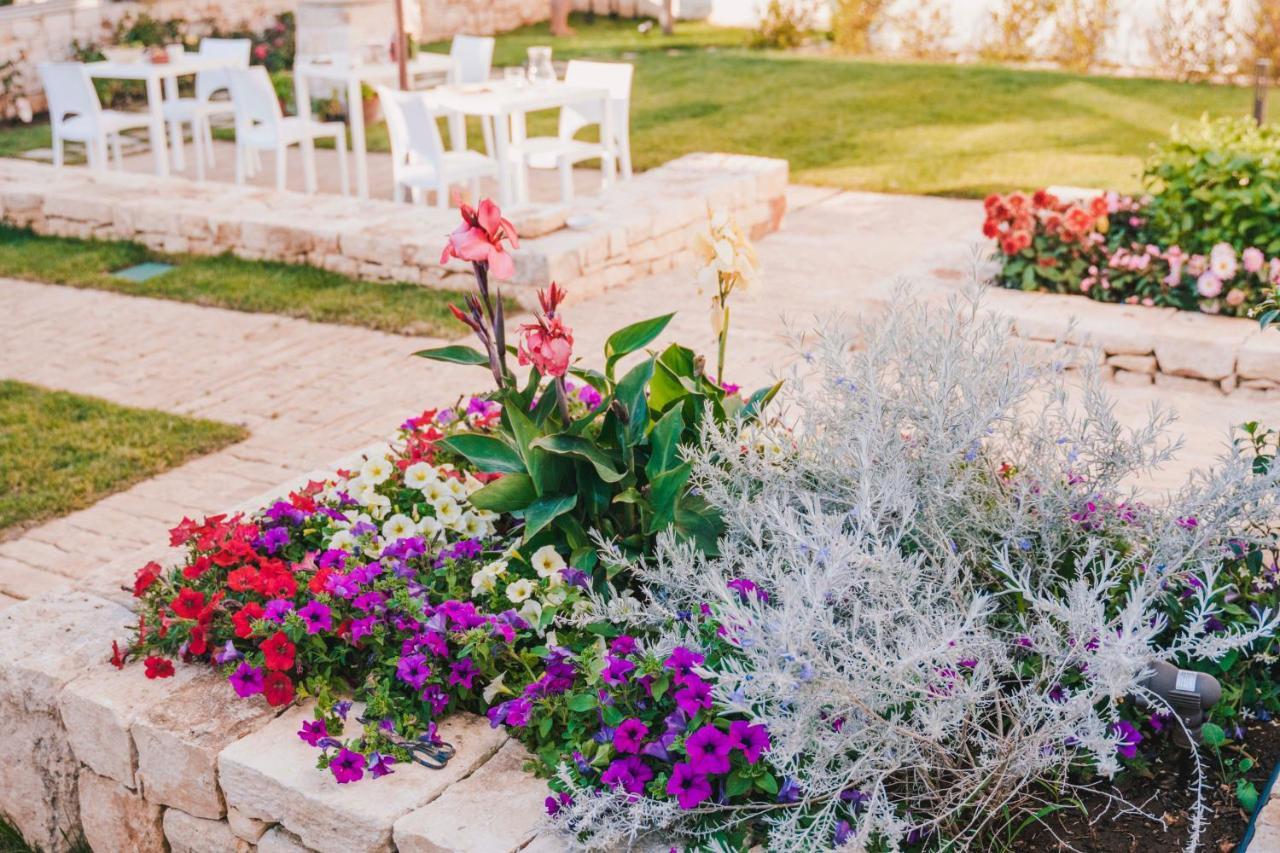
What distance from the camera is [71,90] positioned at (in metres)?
8.70

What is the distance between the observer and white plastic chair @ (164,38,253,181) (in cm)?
914

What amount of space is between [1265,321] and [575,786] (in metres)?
1.63

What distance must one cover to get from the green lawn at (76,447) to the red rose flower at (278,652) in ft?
6.50

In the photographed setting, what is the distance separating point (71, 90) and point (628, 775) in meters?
8.00

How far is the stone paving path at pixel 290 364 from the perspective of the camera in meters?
4.09

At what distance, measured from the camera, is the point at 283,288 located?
637 cm

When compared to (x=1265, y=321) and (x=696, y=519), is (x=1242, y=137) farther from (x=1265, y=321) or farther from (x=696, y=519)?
(x=696, y=519)

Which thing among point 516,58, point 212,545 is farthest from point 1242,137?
point 516,58

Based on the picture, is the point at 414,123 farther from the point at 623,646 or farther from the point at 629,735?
the point at 629,735

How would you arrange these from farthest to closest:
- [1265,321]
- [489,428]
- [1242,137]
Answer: [1242,137], [489,428], [1265,321]

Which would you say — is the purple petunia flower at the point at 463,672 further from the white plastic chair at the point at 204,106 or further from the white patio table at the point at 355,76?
the white plastic chair at the point at 204,106

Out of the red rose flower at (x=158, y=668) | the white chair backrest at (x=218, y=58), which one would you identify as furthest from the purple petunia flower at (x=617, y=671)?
the white chair backrest at (x=218, y=58)

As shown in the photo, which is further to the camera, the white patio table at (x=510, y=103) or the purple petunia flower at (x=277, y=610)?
the white patio table at (x=510, y=103)

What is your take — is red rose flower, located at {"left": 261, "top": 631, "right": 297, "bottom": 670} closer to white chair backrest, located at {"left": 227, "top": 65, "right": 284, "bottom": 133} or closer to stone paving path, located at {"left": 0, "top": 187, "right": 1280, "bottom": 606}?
stone paving path, located at {"left": 0, "top": 187, "right": 1280, "bottom": 606}
